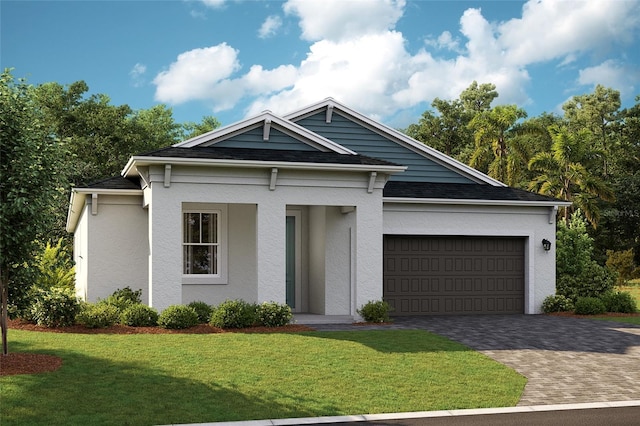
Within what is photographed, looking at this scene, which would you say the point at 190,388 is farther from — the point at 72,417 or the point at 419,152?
the point at 419,152

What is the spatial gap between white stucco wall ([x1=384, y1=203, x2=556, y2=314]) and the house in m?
0.04

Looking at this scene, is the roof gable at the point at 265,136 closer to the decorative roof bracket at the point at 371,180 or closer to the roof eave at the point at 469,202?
the decorative roof bracket at the point at 371,180

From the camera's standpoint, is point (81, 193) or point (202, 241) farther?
point (202, 241)

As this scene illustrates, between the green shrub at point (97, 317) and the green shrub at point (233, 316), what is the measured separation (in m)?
2.22

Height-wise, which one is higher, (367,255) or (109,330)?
(367,255)

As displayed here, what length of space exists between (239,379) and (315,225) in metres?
9.54

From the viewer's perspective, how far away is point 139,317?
52.6ft

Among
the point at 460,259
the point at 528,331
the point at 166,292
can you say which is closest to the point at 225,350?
the point at 166,292

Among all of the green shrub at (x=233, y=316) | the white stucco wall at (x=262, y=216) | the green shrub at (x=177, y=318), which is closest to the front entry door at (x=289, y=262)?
the white stucco wall at (x=262, y=216)

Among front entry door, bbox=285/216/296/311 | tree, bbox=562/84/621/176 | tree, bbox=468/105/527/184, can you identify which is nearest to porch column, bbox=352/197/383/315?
front entry door, bbox=285/216/296/311

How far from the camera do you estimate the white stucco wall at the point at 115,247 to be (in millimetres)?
19047

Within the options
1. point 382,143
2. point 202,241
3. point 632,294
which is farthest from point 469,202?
point 632,294

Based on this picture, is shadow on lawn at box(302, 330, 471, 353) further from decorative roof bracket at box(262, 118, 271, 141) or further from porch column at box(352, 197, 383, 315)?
decorative roof bracket at box(262, 118, 271, 141)

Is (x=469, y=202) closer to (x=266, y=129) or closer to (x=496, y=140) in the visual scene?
(x=266, y=129)
